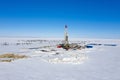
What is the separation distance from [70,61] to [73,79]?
8369 millimetres

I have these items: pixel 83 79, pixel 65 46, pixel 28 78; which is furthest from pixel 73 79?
pixel 65 46

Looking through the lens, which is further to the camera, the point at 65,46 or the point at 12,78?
the point at 65,46

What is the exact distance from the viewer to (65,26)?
47469 mm

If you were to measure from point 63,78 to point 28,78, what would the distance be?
8.45ft

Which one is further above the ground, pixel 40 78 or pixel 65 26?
pixel 65 26

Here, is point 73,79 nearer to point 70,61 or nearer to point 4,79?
point 4,79

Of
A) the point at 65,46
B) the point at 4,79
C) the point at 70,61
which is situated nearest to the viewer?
the point at 4,79

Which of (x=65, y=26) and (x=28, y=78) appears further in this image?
(x=65, y=26)

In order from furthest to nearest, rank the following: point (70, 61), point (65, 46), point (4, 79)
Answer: point (65, 46), point (70, 61), point (4, 79)

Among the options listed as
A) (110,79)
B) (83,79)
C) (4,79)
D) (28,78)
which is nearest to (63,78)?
(83,79)

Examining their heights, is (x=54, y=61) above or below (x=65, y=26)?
below

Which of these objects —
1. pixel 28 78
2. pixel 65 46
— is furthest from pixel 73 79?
pixel 65 46

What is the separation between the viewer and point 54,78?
12820mm

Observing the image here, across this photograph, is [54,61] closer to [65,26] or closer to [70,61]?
[70,61]
